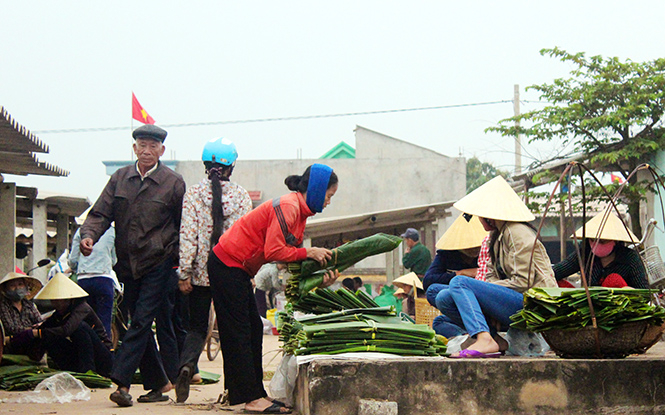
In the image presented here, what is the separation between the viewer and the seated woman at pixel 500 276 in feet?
15.9

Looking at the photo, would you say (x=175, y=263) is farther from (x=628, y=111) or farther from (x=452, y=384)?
(x=628, y=111)

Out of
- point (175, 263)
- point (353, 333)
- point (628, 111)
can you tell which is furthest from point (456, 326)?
point (628, 111)

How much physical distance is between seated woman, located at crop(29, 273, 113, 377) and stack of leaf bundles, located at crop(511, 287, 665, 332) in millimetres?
4517

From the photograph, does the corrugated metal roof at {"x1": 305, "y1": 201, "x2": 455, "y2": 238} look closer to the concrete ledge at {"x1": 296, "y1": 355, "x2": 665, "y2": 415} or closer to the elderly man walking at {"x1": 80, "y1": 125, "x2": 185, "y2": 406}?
the elderly man walking at {"x1": 80, "y1": 125, "x2": 185, "y2": 406}

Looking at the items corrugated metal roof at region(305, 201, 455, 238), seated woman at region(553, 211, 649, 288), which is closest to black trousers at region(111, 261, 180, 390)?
seated woman at region(553, 211, 649, 288)

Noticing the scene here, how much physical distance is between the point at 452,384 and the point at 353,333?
0.64m

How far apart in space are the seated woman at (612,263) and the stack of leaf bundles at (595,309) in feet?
5.62

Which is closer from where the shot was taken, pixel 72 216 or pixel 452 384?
pixel 452 384

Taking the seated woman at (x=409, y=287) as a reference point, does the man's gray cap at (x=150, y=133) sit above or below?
above

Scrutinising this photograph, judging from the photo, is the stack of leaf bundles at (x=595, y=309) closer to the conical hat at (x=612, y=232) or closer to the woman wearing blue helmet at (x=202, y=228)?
the conical hat at (x=612, y=232)

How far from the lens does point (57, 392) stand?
6012mm

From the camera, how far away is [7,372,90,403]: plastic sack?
19.0 feet

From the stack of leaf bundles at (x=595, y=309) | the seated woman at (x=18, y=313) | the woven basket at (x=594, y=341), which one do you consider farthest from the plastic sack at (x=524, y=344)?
the seated woman at (x=18, y=313)

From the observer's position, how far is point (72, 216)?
14.5 meters
